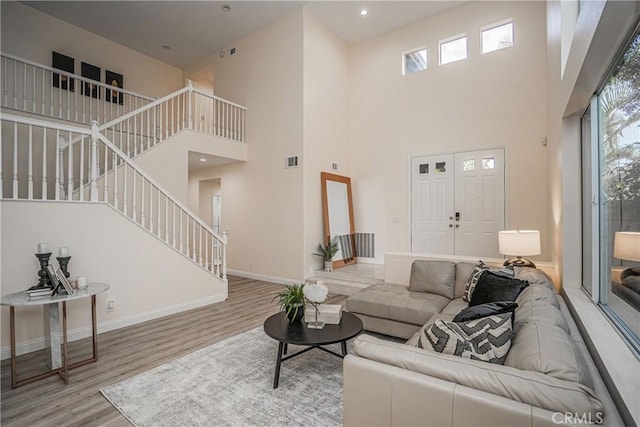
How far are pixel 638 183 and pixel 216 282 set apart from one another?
15.7 ft

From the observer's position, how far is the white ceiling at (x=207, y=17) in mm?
5699

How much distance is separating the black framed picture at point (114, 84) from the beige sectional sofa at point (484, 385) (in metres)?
7.56

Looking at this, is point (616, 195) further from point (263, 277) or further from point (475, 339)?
point (263, 277)

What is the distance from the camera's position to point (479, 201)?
5578mm

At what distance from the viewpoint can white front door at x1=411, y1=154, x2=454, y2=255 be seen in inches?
232

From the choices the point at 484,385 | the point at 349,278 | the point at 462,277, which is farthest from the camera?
the point at 349,278

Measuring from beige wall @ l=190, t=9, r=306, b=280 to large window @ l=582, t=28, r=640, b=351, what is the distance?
416cm

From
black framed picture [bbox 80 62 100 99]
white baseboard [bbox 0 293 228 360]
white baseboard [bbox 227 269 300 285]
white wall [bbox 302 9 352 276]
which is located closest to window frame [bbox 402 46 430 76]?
white wall [bbox 302 9 352 276]

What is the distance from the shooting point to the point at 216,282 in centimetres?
476

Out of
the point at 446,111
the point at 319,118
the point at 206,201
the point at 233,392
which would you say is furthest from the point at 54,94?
the point at 446,111

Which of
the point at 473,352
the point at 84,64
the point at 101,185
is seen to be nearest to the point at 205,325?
the point at 101,185

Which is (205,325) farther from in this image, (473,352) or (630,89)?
(630,89)

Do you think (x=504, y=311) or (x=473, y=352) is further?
(x=504, y=311)

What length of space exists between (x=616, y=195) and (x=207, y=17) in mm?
7052
